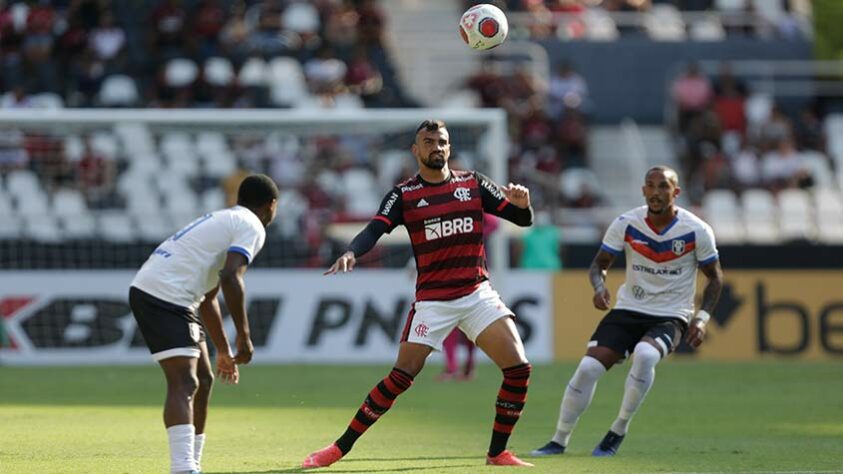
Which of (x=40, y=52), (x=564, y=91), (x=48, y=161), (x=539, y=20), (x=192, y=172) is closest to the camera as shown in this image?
(x=48, y=161)

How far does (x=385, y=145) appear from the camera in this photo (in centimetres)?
2302

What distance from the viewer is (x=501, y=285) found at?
64.1ft

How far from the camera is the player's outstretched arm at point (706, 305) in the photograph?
11.0 m

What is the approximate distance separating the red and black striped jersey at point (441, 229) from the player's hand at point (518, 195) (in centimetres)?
9

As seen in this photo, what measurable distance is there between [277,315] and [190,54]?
8205mm

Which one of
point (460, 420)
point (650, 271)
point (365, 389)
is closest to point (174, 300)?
point (650, 271)

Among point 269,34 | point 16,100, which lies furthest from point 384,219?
point 269,34

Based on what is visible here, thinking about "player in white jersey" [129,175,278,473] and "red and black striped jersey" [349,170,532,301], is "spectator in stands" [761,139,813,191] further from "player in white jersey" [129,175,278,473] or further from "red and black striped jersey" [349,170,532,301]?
"player in white jersey" [129,175,278,473]

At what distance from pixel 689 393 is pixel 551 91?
12954 millimetres

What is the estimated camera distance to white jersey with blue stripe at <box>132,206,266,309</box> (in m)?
9.14

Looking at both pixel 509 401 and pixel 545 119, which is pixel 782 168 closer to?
pixel 545 119

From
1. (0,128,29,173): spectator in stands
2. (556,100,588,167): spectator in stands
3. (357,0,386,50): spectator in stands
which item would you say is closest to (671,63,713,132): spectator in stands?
(556,100,588,167): spectator in stands

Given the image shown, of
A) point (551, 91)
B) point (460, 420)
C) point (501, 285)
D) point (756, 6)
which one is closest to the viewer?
point (460, 420)

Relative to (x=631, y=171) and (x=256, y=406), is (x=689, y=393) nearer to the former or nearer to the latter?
(x=256, y=406)
